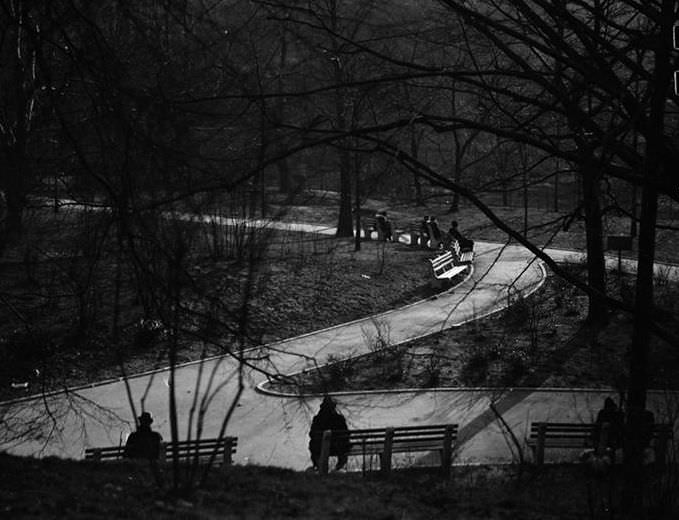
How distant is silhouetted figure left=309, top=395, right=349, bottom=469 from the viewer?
10766mm

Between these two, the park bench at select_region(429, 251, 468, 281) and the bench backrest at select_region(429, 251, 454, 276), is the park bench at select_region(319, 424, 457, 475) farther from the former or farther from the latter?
the bench backrest at select_region(429, 251, 454, 276)

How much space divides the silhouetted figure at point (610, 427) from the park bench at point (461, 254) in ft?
43.5

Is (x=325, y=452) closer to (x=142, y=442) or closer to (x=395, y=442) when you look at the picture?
(x=395, y=442)

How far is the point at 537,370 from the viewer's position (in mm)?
16125

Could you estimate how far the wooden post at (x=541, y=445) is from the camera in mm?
11086

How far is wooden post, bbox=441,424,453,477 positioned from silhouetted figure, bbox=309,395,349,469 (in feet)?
3.72

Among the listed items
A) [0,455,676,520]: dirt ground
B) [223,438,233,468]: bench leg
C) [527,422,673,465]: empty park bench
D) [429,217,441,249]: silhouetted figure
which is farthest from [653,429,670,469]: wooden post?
[429,217,441,249]: silhouetted figure

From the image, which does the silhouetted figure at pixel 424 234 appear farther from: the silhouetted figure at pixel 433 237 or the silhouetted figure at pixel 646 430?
the silhouetted figure at pixel 646 430

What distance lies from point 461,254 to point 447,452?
49.7ft

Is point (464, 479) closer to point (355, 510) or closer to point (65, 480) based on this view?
point (355, 510)

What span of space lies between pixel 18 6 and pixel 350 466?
6535mm

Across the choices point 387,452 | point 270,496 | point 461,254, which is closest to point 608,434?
point 387,452

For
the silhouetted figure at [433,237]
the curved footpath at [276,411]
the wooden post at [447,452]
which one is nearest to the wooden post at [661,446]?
the curved footpath at [276,411]

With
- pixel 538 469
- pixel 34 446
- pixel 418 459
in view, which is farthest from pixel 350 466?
pixel 34 446
